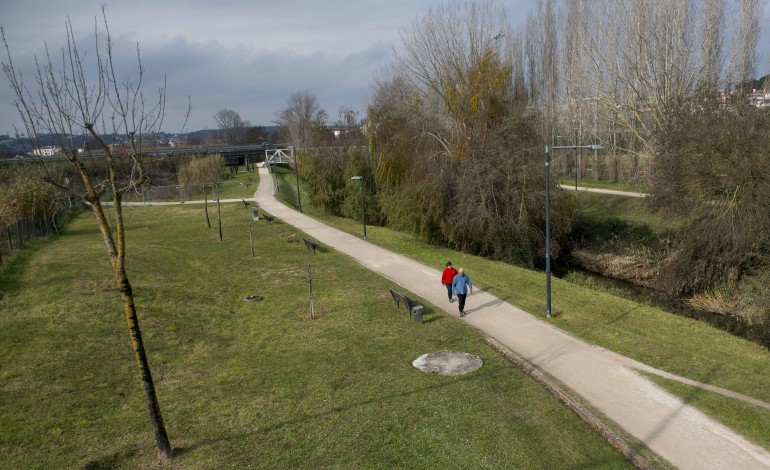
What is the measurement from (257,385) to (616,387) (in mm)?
7129

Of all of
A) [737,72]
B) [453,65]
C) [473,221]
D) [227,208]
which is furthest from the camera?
[227,208]

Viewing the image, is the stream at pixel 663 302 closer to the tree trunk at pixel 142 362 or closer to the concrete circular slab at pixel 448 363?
the concrete circular slab at pixel 448 363

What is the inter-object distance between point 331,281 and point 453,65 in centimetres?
1262

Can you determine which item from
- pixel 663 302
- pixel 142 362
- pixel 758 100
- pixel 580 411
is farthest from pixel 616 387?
pixel 758 100

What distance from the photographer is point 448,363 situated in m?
11.0

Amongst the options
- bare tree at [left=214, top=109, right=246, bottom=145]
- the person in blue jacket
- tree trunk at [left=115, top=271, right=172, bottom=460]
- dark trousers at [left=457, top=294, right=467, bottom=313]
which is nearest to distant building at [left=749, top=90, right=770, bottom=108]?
the person in blue jacket

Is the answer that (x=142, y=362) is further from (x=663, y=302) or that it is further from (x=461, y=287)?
(x=663, y=302)

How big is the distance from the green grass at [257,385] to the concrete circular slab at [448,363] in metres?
0.27

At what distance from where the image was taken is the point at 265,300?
16562 mm

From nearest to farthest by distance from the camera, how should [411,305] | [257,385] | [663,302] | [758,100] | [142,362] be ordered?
[142,362] < [257,385] < [411,305] < [663,302] < [758,100]

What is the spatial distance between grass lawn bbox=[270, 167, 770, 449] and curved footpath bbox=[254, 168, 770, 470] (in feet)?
1.45

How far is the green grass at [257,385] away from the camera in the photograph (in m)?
8.02

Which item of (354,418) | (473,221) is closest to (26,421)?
(354,418)

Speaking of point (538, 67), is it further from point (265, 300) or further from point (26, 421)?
point (26, 421)
